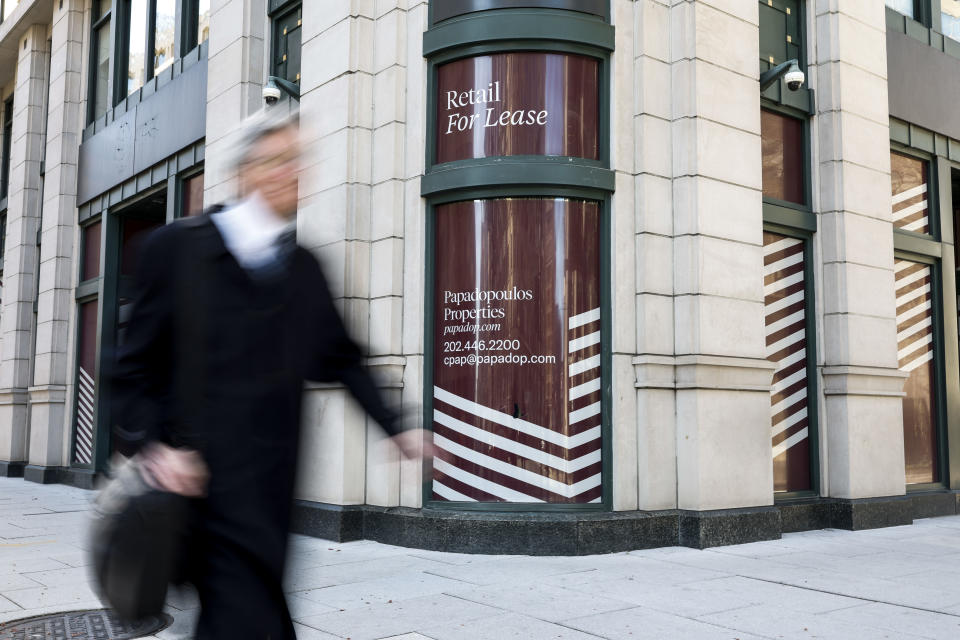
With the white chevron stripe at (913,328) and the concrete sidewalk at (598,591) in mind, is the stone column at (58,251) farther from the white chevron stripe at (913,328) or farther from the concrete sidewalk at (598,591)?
the white chevron stripe at (913,328)

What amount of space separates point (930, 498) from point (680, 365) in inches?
197

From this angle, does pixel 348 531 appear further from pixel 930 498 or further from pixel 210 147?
pixel 930 498

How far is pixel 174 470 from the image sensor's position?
236cm

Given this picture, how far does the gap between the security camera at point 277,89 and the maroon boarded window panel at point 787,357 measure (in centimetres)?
562

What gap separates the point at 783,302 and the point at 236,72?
7.29m

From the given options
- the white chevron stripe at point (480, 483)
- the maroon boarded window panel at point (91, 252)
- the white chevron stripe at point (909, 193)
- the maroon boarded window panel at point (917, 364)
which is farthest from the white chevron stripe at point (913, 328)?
the maroon boarded window panel at point (91, 252)

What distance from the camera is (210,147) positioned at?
1173 centimetres

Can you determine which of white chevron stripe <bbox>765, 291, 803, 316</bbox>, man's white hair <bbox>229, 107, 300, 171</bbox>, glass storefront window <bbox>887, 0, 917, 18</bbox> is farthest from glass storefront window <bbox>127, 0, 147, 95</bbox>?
man's white hair <bbox>229, 107, 300, 171</bbox>

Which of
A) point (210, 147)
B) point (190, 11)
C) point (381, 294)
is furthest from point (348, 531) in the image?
point (190, 11)

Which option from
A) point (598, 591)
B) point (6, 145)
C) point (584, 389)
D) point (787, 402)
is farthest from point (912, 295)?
point (6, 145)

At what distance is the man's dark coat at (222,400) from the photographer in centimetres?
244

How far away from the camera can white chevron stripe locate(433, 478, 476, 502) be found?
8523 mm

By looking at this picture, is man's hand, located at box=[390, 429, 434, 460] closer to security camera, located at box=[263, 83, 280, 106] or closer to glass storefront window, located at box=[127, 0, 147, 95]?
security camera, located at box=[263, 83, 280, 106]

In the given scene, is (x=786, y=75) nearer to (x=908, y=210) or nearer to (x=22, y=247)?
(x=908, y=210)
